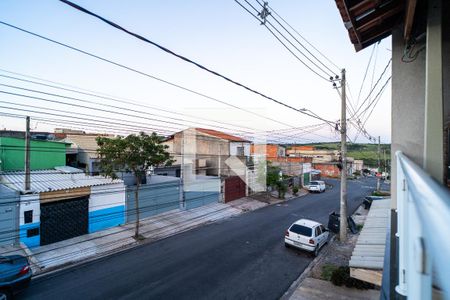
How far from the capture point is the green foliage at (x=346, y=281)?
30.8 feet

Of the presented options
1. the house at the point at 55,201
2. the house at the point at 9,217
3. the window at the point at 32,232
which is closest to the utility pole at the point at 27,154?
the house at the point at 55,201

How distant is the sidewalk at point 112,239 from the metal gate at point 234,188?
124 inches

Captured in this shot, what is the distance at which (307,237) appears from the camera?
42.4 feet

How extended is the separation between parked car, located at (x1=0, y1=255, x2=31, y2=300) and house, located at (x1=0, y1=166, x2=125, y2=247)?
4.38m

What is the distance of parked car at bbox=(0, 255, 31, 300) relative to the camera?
876 centimetres

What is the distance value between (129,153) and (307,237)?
33.1 ft

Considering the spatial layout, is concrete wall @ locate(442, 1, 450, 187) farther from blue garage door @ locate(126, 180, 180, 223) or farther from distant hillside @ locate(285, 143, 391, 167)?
distant hillside @ locate(285, 143, 391, 167)

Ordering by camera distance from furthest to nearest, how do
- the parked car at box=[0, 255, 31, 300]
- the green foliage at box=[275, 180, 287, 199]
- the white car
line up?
the green foliage at box=[275, 180, 287, 199] → the white car → the parked car at box=[0, 255, 31, 300]

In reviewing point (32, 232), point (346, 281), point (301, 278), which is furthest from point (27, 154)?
point (346, 281)

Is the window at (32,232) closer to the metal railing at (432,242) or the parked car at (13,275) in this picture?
the parked car at (13,275)

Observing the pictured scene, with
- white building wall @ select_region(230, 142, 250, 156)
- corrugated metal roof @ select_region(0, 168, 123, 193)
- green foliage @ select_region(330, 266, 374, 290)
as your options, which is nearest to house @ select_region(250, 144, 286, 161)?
white building wall @ select_region(230, 142, 250, 156)

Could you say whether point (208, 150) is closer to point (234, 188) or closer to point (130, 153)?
point (234, 188)

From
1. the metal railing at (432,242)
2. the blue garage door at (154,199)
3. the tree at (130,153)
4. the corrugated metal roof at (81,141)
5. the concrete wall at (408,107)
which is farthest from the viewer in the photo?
the corrugated metal roof at (81,141)

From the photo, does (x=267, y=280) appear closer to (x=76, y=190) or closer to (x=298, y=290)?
(x=298, y=290)
